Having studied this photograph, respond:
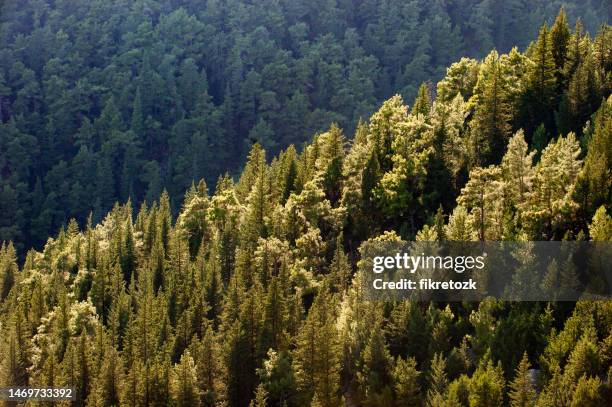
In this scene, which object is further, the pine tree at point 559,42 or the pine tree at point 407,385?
the pine tree at point 559,42

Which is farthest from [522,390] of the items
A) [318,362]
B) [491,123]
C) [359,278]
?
[491,123]

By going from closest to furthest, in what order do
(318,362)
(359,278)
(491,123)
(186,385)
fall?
1. (318,362)
2. (186,385)
3. (359,278)
4. (491,123)

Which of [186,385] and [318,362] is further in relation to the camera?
[186,385]

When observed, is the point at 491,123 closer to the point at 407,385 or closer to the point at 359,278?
the point at 359,278

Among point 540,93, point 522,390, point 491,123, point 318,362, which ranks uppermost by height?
point 540,93

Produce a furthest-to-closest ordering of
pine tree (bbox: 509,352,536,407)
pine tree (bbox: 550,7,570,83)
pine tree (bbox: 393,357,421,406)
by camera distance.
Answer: pine tree (bbox: 550,7,570,83) → pine tree (bbox: 393,357,421,406) → pine tree (bbox: 509,352,536,407)

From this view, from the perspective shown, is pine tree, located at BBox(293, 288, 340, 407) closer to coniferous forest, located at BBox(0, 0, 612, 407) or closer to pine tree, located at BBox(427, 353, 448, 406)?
coniferous forest, located at BBox(0, 0, 612, 407)

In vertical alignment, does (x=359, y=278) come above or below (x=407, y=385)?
above


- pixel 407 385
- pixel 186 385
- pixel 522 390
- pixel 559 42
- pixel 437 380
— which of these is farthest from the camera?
pixel 559 42

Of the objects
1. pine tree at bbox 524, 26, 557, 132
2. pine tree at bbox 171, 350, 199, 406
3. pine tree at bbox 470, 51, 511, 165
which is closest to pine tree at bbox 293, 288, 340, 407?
pine tree at bbox 171, 350, 199, 406

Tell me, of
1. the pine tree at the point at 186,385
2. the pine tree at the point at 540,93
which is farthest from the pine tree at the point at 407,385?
the pine tree at the point at 540,93

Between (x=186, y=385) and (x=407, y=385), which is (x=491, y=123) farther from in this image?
(x=186, y=385)

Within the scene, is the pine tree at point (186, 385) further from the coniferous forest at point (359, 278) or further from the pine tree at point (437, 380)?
the pine tree at point (437, 380)
